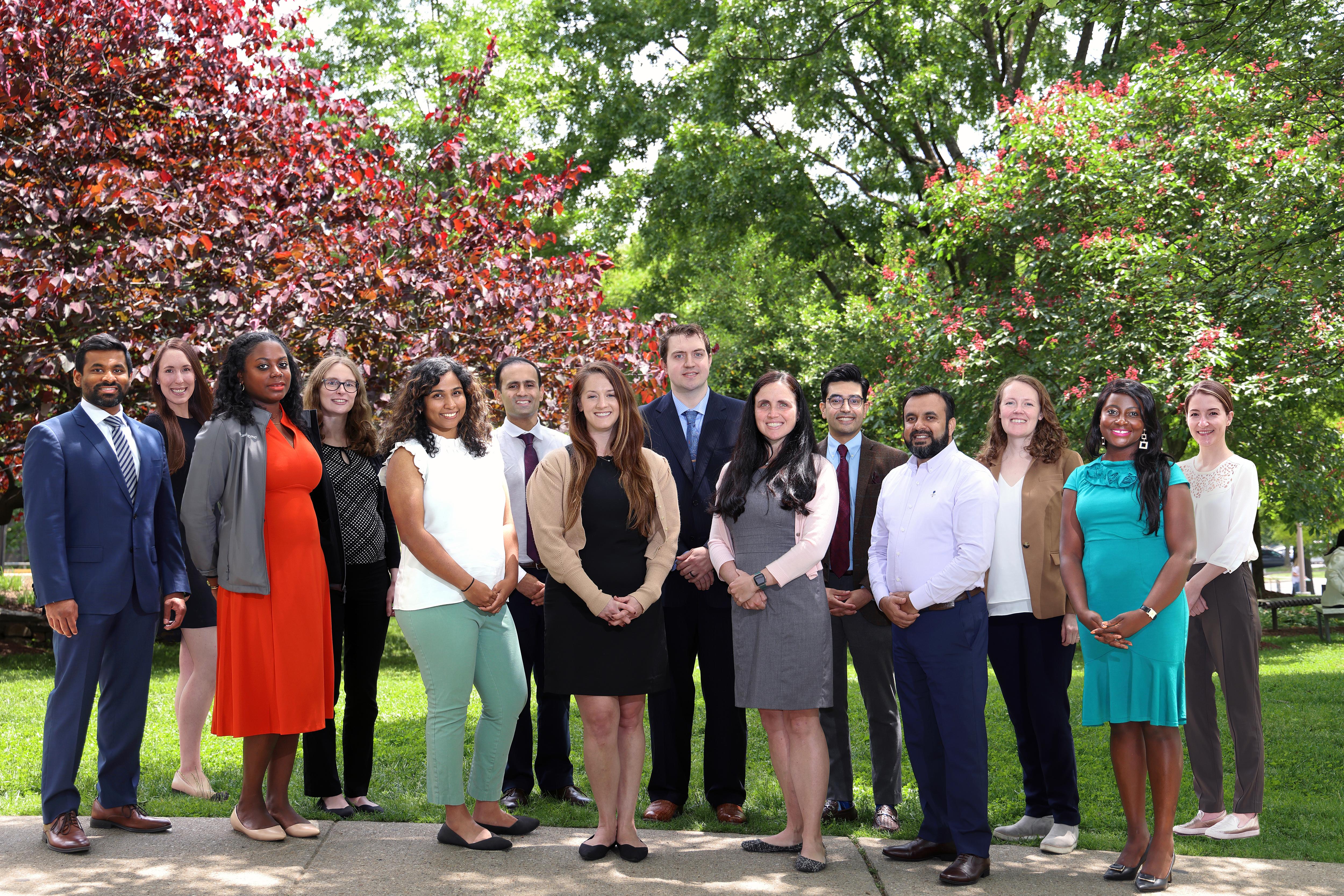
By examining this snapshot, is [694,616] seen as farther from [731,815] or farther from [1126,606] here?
[1126,606]

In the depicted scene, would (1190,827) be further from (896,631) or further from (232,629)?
(232,629)

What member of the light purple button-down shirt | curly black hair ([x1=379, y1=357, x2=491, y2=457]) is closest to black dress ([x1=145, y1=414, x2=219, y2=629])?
curly black hair ([x1=379, y1=357, x2=491, y2=457])

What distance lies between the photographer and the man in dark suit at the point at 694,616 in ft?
18.4

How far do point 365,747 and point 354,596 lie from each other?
794 mm

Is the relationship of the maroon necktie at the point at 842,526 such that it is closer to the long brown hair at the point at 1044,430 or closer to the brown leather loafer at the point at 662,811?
the long brown hair at the point at 1044,430

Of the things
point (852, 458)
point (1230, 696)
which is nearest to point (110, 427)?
point (852, 458)

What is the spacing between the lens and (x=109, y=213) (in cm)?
1012

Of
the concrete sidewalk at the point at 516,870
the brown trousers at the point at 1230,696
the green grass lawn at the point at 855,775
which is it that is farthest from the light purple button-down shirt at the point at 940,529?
the brown trousers at the point at 1230,696

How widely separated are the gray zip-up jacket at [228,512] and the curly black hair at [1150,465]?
148 inches

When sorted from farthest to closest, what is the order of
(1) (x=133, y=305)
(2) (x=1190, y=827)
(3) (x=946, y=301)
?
1. (3) (x=946, y=301)
2. (1) (x=133, y=305)
3. (2) (x=1190, y=827)

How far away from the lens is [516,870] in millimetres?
4676

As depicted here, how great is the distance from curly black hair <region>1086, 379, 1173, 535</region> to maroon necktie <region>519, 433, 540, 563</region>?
2.86 metres

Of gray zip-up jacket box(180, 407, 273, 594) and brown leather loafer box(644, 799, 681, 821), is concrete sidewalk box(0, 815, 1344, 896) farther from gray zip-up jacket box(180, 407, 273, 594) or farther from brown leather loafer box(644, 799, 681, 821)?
gray zip-up jacket box(180, 407, 273, 594)

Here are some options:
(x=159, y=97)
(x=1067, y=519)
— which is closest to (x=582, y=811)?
(x=1067, y=519)
